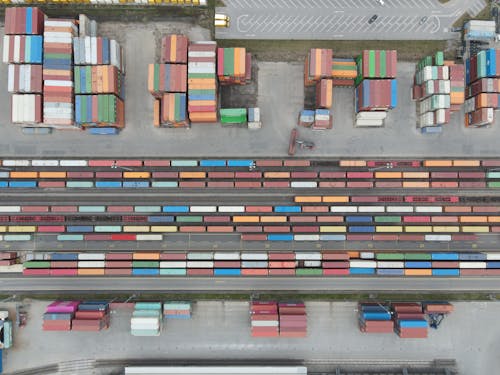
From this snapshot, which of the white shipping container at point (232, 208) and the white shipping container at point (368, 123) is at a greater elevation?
the white shipping container at point (368, 123)

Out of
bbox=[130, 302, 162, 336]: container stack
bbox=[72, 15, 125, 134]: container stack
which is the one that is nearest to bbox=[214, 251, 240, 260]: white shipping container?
bbox=[130, 302, 162, 336]: container stack

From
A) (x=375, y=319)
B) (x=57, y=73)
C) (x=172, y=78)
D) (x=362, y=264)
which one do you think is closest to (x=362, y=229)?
(x=362, y=264)

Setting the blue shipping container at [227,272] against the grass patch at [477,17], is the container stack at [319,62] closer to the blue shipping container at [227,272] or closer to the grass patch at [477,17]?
the grass patch at [477,17]

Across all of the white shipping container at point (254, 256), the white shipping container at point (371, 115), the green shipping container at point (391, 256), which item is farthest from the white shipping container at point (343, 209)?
the white shipping container at point (371, 115)

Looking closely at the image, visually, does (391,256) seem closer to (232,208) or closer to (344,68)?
(232,208)

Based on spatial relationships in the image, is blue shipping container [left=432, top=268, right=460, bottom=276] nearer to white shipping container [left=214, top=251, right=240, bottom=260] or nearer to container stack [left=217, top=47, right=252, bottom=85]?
white shipping container [left=214, top=251, right=240, bottom=260]

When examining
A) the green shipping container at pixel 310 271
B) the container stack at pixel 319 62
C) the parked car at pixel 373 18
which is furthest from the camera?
the parked car at pixel 373 18
